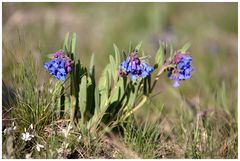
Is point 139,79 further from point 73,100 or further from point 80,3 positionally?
point 80,3

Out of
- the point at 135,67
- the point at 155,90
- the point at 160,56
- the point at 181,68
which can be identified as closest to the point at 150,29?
the point at 155,90

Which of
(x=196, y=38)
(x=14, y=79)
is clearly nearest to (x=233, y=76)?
(x=196, y=38)

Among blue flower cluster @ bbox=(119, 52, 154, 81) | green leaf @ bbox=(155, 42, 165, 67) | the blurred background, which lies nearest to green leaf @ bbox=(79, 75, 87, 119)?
blue flower cluster @ bbox=(119, 52, 154, 81)

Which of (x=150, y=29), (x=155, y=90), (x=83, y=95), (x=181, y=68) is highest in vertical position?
(x=150, y=29)

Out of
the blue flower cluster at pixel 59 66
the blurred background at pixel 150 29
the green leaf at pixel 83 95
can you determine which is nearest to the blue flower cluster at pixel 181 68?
the green leaf at pixel 83 95

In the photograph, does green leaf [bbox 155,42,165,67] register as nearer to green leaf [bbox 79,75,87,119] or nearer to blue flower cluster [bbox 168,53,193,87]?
blue flower cluster [bbox 168,53,193,87]

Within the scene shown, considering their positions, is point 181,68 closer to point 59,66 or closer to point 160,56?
point 160,56

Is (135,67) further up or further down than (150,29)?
further down
